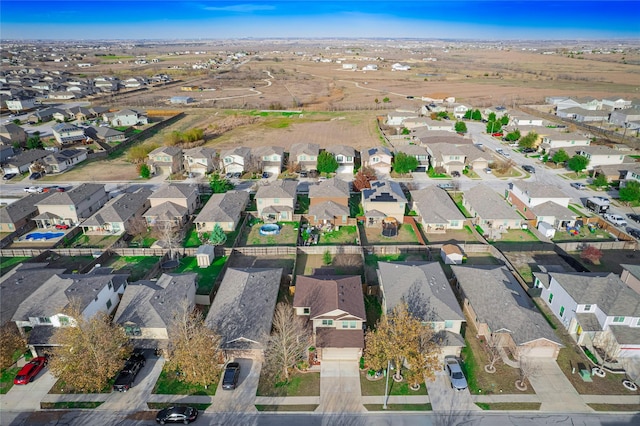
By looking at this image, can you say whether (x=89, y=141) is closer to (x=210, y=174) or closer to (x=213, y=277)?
(x=210, y=174)

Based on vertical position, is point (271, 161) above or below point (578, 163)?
below

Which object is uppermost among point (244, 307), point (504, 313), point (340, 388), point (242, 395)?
point (504, 313)

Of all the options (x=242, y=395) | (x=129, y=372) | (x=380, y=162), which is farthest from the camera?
(x=380, y=162)

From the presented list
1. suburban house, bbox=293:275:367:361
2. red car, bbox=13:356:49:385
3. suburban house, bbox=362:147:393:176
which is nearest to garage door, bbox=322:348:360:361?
suburban house, bbox=293:275:367:361

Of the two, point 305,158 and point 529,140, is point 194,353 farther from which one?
point 529,140

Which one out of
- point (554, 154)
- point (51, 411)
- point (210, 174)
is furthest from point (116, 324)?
point (554, 154)

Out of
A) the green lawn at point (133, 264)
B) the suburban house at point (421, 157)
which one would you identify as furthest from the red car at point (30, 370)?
the suburban house at point (421, 157)

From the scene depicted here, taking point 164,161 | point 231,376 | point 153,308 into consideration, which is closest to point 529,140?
point 164,161

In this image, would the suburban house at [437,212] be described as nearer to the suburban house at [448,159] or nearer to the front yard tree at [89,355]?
the suburban house at [448,159]
